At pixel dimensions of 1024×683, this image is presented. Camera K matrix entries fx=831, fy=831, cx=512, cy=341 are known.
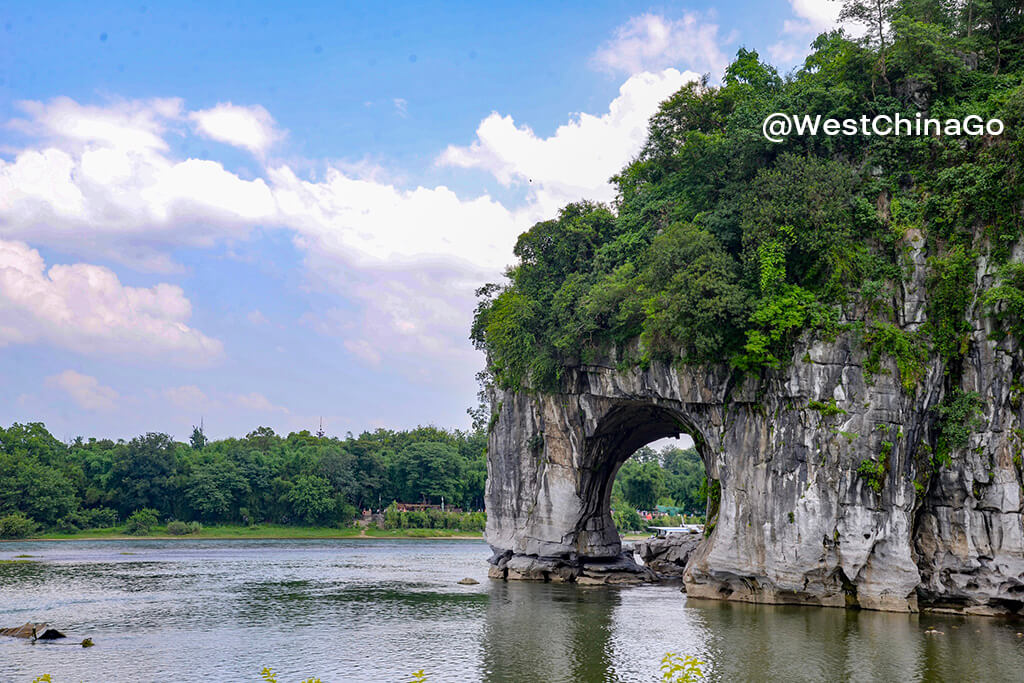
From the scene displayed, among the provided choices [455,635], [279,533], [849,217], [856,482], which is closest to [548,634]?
[455,635]

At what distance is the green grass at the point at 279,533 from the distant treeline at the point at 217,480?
3.17ft

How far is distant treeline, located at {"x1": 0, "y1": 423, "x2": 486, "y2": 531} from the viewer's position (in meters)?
69.7

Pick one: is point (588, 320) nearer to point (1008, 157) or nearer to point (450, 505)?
point (1008, 157)

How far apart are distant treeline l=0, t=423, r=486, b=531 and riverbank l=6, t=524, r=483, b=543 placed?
1.06m

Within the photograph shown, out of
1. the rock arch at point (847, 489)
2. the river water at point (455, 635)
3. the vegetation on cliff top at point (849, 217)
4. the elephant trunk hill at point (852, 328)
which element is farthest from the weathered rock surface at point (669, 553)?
the vegetation on cliff top at point (849, 217)

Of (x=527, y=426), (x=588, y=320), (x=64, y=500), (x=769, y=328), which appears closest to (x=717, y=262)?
(x=769, y=328)

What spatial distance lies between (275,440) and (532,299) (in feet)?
231

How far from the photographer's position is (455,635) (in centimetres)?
2352

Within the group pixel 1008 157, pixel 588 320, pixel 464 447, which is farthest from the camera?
pixel 464 447

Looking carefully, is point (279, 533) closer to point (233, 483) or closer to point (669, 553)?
point (233, 483)

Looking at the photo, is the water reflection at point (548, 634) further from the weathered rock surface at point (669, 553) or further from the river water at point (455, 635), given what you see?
the weathered rock surface at point (669, 553)

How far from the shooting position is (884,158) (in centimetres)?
2888

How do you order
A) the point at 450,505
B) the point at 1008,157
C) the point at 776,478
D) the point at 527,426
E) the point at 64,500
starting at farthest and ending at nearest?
1. the point at 450,505
2. the point at 64,500
3. the point at 527,426
4. the point at 776,478
5. the point at 1008,157

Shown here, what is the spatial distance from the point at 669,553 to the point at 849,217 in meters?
20.9
